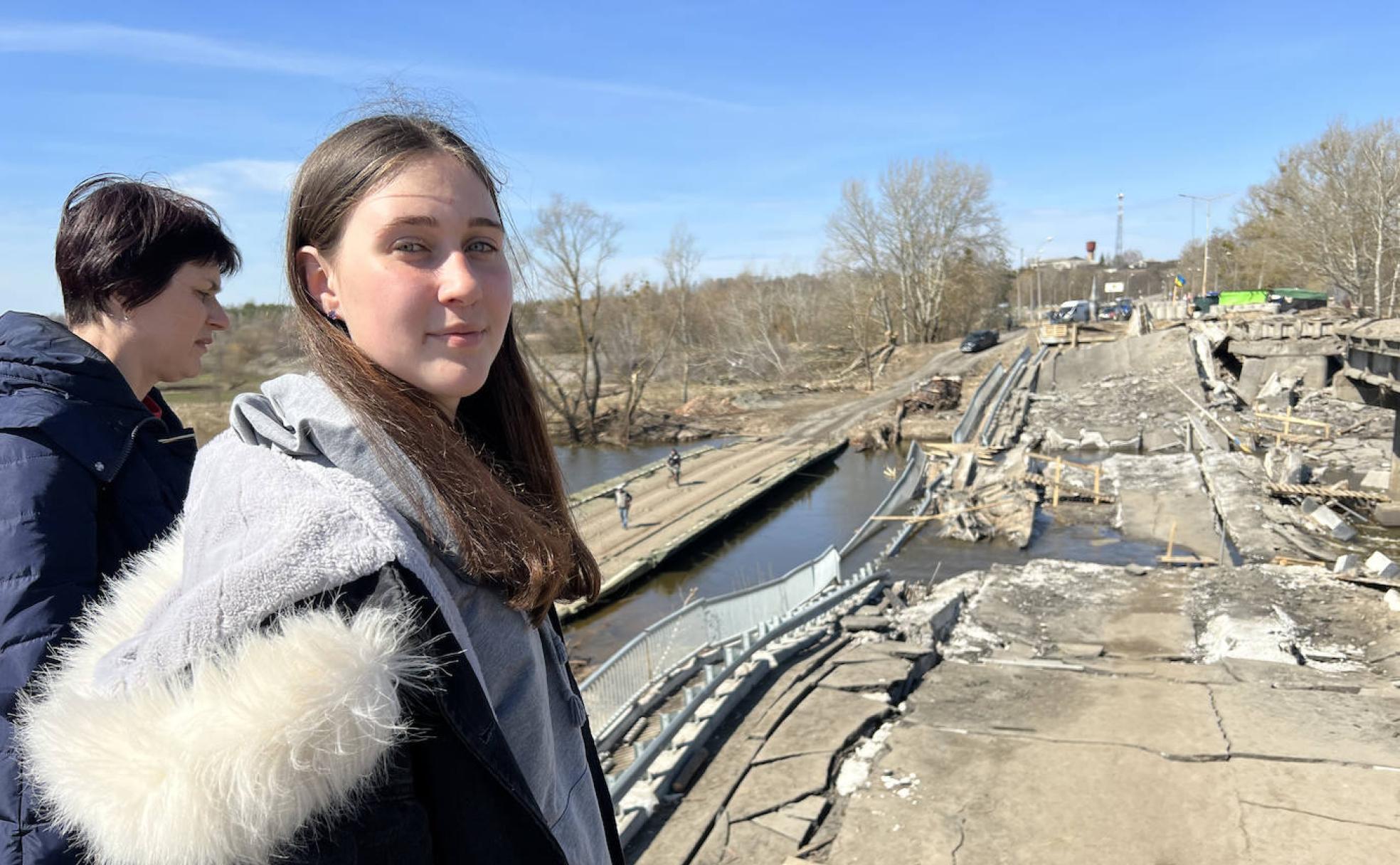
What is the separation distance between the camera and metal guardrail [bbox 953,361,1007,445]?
105 feet

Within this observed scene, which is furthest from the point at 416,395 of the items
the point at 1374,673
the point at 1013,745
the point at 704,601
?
the point at 1374,673

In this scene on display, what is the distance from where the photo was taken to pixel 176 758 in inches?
35.9

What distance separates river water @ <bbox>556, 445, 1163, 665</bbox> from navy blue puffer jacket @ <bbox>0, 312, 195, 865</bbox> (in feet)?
49.6

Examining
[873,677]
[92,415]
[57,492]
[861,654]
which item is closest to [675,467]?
[861,654]

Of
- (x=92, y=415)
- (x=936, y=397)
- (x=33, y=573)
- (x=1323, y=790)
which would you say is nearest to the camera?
(x=33, y=573)

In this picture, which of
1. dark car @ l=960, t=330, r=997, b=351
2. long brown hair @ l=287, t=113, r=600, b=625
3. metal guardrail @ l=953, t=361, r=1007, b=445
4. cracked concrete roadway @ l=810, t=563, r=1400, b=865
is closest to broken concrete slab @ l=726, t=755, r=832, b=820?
cracked concrete roadway @ l=810, t=563, r=1400, b=865

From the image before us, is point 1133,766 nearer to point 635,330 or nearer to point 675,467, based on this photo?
point 675,467

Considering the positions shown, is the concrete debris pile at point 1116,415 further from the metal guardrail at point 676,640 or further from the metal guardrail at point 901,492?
the metal guardrail at point 676,640

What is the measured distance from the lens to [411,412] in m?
1.19

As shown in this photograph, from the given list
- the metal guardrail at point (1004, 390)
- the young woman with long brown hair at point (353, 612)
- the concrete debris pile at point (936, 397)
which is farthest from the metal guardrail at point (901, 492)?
the young woman with long brown hair at point (353, 612)

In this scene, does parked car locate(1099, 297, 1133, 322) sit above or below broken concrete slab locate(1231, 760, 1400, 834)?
above

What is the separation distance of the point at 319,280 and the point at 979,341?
5383 cm

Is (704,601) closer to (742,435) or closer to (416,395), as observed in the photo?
(416,395)

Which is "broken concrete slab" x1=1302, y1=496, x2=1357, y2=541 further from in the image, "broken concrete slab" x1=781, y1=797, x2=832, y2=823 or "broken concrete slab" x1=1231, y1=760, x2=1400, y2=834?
"broken concrete slab" x1=781, y1=797, x2=832, y2=823
